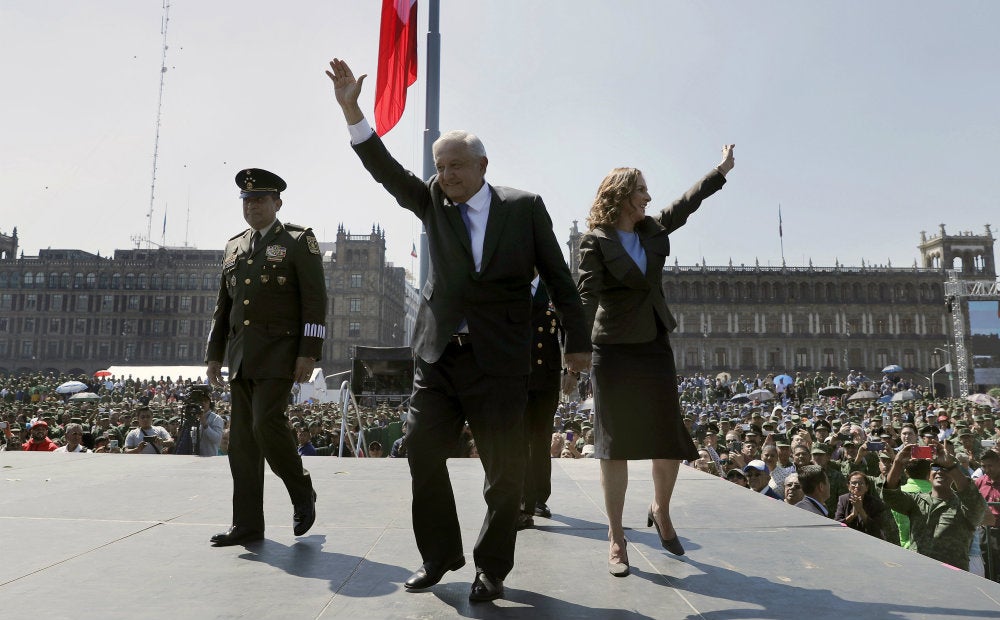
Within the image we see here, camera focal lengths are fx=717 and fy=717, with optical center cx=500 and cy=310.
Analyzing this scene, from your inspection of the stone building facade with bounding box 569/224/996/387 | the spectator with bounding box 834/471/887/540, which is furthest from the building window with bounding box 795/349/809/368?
the spectator with bounding box 834/471/887/540

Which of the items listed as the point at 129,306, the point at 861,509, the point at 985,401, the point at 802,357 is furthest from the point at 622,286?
the point at 129,306

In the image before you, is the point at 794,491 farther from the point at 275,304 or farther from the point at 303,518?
the point at 275,304

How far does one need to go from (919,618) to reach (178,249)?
93.6 meters

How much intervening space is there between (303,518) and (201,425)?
613 cm

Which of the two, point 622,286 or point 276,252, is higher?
point 276,252

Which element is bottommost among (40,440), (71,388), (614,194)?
(40,440)

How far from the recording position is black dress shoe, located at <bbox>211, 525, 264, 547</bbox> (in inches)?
124

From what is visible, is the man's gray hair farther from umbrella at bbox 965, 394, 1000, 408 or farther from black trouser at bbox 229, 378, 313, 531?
umbrella at bbox 965, 394, 1000, 408

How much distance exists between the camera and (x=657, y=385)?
10.7 feet

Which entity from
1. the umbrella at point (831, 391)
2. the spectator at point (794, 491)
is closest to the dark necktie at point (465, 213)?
the spectator at point (794, 491)

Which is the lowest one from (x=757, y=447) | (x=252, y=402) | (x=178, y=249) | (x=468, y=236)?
(x=757, y=447)

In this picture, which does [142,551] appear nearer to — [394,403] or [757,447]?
[757,447]

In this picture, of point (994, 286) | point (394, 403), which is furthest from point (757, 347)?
point (394, 403)

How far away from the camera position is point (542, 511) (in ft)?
13.6
